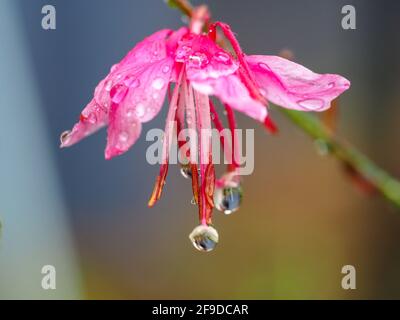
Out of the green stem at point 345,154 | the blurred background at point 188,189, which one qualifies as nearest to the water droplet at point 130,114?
the green stem at point 345,154

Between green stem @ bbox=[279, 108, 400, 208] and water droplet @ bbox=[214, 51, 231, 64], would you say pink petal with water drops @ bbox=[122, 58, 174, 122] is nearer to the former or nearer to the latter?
water droplet @ bbox=[214, 51, 231, 64]

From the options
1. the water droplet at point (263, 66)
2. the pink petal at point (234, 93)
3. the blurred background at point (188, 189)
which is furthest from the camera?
the blurred background at point (188, 189)

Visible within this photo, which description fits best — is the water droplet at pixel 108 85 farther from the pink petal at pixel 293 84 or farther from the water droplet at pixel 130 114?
the pink petal at pixel 293 84

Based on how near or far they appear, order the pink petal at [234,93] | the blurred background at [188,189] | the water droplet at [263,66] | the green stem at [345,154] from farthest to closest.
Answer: the blurred background at [188,189], the green stem at [345,154], the water droplet at [263,66], the pink petal at [234,93]

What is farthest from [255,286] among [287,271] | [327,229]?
[327,229]

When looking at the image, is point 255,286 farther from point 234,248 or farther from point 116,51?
point 116,51

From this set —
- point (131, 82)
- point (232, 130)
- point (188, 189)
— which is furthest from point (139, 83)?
point (188, 189)
